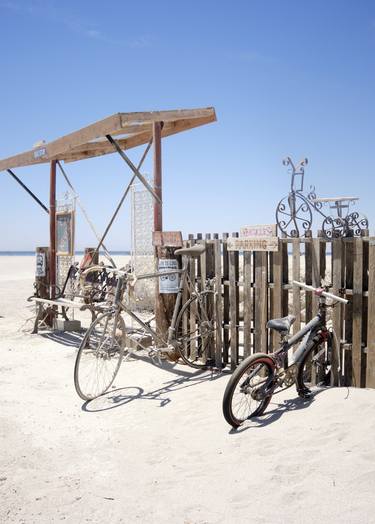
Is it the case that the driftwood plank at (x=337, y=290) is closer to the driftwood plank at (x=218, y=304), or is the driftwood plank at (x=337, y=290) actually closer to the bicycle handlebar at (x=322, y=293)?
the bicycle handlebar at (x=322, y=293)

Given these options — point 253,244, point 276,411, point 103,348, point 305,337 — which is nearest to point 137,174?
point 253,244

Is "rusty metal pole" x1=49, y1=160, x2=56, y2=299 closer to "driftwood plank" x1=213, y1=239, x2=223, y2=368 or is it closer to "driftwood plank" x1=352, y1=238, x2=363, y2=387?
"driftwood plank" x1=213, y1=239, x2=223, y2=368

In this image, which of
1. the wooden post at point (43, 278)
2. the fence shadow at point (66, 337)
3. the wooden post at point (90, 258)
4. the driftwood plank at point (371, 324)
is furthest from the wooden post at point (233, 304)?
the wooden post at point (43, 278)

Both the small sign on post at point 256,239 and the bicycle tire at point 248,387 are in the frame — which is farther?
the small sign on post at point 256,239

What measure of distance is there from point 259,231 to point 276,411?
218 cm

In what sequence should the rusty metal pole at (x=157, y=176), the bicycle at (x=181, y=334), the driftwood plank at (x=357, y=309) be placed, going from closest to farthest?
1. the driftwood plank at (x=357, y=309)
2. the bicycle at (x=181, y=334)
3. the rusty metal pole at (x=157, y=176)

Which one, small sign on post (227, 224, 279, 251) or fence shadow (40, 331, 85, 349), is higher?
small sign on post (227, 224, 279, 251)

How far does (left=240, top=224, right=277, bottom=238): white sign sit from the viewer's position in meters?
5.61

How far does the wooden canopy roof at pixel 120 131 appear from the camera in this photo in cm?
697

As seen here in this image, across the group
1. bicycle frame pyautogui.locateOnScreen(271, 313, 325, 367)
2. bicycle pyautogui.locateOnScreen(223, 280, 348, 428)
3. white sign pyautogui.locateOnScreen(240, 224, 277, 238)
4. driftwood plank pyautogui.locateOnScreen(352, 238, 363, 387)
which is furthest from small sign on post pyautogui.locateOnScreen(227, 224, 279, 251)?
bicycle frame pyautogui.locateOnScreen(271, 313, 325, 367)

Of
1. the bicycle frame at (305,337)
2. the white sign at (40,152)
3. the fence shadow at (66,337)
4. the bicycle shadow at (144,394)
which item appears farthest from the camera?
the white sign at (40,152)

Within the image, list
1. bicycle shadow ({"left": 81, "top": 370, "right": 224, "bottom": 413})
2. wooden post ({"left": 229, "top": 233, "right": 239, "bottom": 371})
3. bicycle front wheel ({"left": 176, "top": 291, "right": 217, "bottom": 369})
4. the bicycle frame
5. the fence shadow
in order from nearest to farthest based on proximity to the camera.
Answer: the bicycle frame → bicycle shadow ({"left": 81, "top": 370, "right": 224, "bottom": 413}) → wooden post ({"left": 229, "top": 233, "right": 239, "bottom": 371}) → bicycle front wheel ({"left": 176, "top": 291, "right": 217, "bottom": 369}) → the fence shadow

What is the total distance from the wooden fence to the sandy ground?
17.2 inches

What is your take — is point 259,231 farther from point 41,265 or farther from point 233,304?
point 41,265
